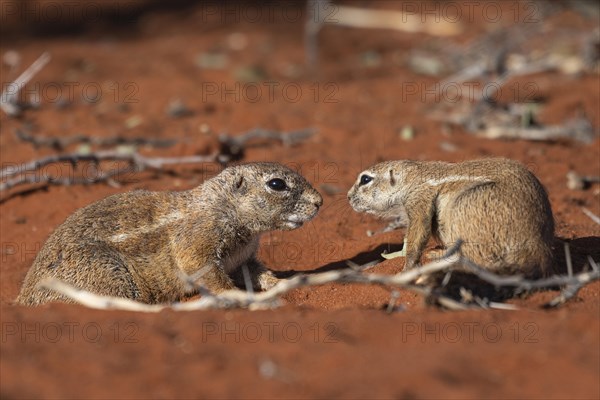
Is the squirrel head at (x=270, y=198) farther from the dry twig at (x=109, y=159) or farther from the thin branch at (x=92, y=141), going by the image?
the thin branch at (x=92, y=141)

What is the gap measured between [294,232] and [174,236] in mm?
1623

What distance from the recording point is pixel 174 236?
21.4 ft

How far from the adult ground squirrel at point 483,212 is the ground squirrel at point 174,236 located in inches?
35.4

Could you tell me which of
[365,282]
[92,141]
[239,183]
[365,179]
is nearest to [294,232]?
[365,179]

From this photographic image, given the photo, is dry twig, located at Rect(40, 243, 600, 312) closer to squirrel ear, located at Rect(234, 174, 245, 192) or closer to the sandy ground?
the sandy ground

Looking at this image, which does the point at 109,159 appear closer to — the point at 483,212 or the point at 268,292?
the point at 268,292

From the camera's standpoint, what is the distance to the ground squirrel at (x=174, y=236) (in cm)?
617

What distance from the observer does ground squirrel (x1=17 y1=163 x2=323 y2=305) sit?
6.17m

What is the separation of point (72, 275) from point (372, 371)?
107 inches

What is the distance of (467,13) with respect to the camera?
19031 millimetres

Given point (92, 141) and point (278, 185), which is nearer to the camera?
point (278, 185)

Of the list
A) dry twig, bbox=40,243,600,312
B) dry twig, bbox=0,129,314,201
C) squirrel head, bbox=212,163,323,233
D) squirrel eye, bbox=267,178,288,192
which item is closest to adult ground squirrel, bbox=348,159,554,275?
dry twig, bbox=40,243,600,312

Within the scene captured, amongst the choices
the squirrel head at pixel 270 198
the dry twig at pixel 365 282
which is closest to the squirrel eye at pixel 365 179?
the squirrel head at pixel 270 198

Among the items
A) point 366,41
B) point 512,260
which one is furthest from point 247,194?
point 366,41
